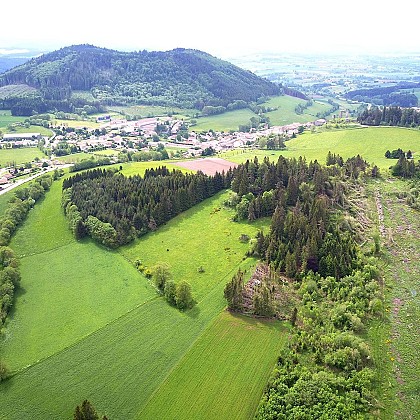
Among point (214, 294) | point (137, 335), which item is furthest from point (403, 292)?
point (137, 335)

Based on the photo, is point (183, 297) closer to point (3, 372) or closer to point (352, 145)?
point (3, 372)

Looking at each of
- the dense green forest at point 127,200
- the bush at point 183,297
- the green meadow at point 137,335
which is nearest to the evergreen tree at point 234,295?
the green meadow at point 137,335

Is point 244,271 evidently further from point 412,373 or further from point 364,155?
point 364,155

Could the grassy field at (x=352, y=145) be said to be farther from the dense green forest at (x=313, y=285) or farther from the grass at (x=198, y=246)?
the grass at (x=198, y=246)

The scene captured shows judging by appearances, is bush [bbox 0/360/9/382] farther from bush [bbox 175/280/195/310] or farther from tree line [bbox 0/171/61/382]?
bush [bbox 175/280/195/310]

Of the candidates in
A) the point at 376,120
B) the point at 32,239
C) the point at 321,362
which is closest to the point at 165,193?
the point at 32,239

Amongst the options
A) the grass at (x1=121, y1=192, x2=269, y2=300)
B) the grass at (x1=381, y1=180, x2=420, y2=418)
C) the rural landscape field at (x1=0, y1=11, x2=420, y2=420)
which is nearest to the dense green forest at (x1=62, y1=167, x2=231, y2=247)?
the rural landscape field at (x1=0, y1=11, x2=420, y2=420)
